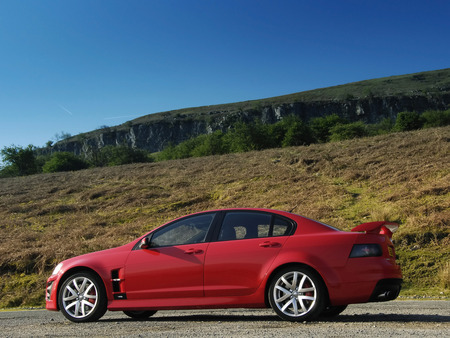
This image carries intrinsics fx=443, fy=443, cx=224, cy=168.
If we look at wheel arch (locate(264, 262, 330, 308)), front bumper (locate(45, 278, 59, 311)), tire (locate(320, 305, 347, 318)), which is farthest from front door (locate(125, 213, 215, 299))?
tire (locate(320, 305, 347, 318))

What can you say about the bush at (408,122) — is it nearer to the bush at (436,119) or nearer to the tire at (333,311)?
the bush at (436,119)

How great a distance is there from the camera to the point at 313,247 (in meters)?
5.35

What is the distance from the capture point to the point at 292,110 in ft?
474

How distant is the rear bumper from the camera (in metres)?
5.14

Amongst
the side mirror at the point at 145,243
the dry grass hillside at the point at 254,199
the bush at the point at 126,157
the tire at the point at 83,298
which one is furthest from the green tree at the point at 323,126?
the tire at the point at 83,298

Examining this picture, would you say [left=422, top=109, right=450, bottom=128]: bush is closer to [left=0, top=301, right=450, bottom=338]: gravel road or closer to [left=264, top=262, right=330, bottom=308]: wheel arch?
[left=0, top=301, right=450, bottom=338]: gravel road

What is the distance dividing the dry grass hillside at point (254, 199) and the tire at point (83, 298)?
658 centimetres

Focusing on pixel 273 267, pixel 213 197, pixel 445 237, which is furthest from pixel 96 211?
pixel 273 267

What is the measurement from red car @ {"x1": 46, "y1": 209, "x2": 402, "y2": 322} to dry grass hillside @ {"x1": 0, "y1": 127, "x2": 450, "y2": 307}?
5302 mm

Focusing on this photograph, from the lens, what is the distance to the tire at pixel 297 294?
206 inches

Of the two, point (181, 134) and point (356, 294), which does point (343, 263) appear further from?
point (181, 134)

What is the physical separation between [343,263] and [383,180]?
14454 mm

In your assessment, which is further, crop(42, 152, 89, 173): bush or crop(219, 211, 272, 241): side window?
crop(42, 152, 89, 173): bush

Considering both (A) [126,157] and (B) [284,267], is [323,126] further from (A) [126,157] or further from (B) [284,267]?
(B) [284,267]
